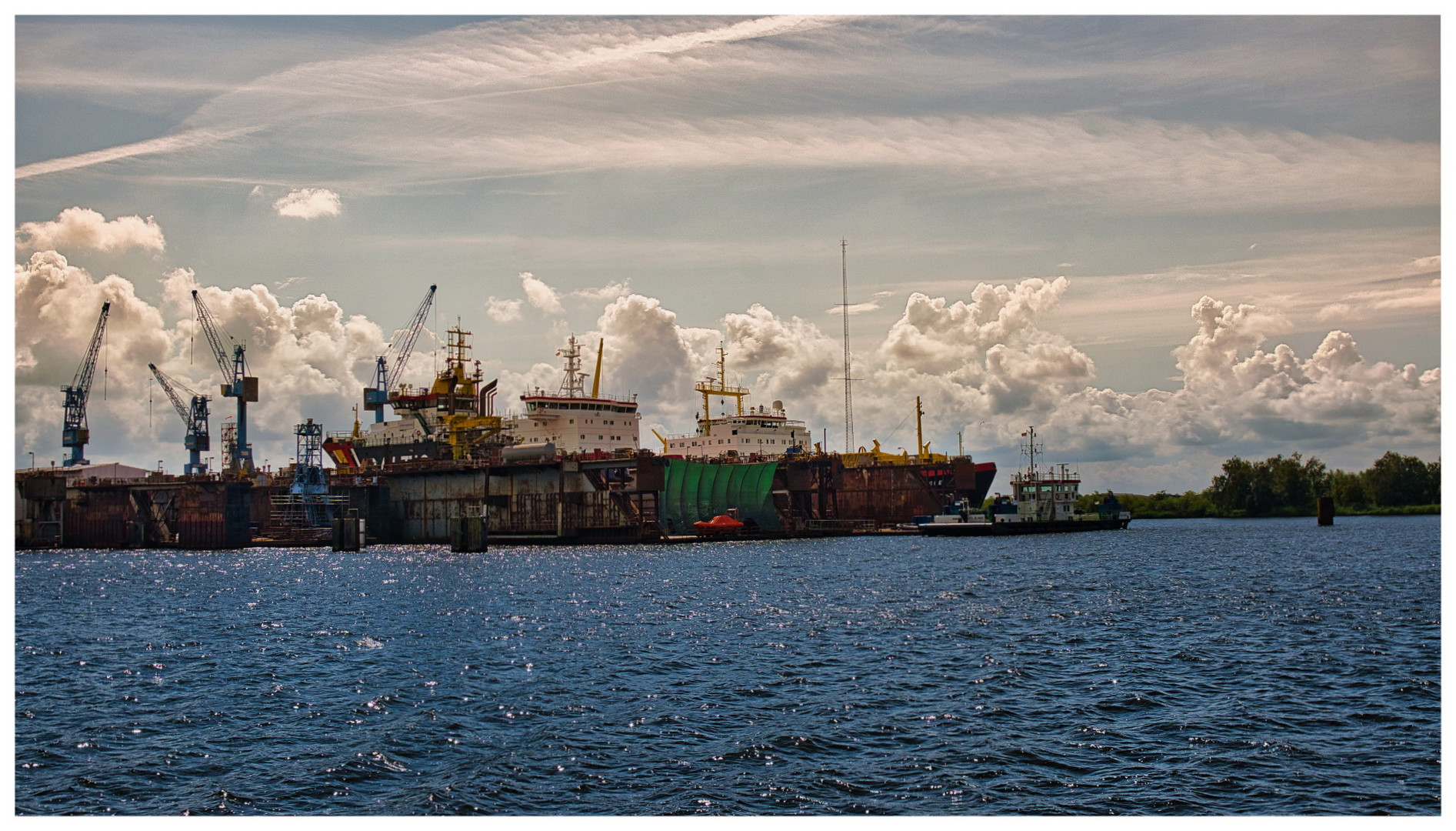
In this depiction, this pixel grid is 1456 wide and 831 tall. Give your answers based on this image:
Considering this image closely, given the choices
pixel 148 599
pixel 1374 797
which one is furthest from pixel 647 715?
pixel 148 599

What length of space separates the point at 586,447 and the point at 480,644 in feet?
259

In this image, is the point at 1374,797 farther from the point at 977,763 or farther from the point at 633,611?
the point at 633,611

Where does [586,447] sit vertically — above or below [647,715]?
above

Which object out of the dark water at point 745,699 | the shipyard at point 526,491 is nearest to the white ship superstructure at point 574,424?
the shipyard at point 526,491

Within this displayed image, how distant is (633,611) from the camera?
4428cm

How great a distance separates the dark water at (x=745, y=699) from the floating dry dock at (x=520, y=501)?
42087 mm

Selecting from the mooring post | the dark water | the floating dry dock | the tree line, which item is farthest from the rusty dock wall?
the tree line

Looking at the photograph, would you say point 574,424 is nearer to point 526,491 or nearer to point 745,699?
point 526,491

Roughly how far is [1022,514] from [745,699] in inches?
3292

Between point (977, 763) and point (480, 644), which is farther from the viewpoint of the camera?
point (480, 644)

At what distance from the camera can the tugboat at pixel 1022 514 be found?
103438mm

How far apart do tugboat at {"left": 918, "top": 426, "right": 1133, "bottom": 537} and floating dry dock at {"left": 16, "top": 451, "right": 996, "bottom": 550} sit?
616cm

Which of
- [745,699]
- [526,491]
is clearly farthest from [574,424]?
[745,699]

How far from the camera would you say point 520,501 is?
100125mm
